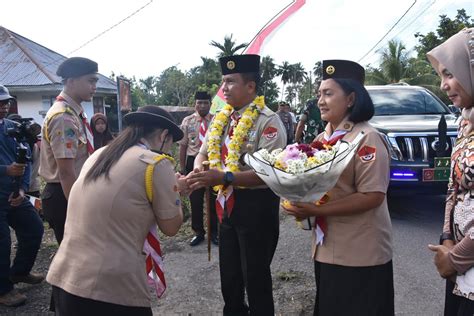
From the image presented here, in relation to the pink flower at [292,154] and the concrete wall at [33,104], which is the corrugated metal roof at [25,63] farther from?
the pink flower at [292,154]

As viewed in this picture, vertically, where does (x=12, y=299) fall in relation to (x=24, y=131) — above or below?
below

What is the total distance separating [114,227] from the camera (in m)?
1.99

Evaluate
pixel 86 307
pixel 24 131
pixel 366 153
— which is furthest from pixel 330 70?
pixel 24 131

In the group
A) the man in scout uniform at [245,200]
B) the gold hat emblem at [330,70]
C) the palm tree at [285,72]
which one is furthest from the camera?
the palm tree at [285,72]

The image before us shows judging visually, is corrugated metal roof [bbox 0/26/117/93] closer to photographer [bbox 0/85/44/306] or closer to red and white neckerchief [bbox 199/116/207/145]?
red and white neckerchief [bbox 199/116/207/145]

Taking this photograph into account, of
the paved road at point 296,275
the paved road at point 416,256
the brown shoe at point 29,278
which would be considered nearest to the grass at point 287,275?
the paved road at point 296,275

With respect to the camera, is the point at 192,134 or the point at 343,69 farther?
the point at 192,134

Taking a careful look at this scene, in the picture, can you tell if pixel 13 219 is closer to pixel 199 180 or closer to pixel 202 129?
pixel 199 180

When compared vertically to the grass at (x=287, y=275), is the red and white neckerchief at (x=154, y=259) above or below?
above

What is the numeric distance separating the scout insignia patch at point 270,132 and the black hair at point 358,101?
0.74 m

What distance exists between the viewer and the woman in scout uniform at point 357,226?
2.11 metres

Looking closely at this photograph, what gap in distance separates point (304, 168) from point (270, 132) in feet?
3.64

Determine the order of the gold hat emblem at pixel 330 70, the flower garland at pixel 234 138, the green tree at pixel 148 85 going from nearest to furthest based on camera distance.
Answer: the gold hat emblem at pixel 330 70, the flower garland at pixel 234 138, the green tree at pixel 148 85

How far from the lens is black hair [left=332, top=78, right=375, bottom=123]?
2.23m
